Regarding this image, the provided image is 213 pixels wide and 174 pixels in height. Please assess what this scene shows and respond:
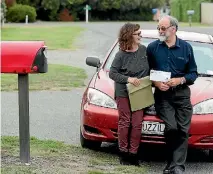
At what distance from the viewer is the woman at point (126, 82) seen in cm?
720

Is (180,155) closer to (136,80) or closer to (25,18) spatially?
(136,80)

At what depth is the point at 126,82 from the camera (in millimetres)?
7176

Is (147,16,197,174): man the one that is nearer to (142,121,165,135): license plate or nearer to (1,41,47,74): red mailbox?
(142,121,165,135): license plate

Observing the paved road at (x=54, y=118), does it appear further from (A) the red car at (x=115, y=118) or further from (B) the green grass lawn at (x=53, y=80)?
(B) the green grass lawn at (x=53, y=80)

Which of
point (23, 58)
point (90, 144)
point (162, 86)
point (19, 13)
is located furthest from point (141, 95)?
point (19, 13)

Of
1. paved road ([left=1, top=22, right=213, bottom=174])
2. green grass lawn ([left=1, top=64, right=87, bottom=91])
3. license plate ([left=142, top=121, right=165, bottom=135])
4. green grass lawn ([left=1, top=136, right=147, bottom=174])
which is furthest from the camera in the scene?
green grass lawn ([left=1, top=64, right=87, bottom=91])

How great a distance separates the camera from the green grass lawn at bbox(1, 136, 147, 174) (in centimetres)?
646

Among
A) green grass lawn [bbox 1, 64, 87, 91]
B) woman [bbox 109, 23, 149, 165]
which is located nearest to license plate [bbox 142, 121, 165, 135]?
woman [bbox 109, 23, 149, 165]

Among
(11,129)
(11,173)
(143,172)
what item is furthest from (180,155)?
(11,129)

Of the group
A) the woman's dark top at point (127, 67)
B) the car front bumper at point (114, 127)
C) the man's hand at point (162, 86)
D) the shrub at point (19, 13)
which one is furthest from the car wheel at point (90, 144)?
the shrub at point (19, 13)

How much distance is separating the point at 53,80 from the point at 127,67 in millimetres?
8877

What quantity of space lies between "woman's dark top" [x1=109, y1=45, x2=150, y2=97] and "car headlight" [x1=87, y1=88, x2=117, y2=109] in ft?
0.98

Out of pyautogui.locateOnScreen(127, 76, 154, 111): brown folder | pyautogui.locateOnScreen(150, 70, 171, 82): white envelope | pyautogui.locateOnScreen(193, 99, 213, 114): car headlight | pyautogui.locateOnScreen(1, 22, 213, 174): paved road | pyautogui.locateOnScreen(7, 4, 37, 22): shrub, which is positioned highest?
pyautogui.locateOnScreen(150, 70, 171, 82): white envelope

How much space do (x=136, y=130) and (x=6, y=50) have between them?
1807 mm
